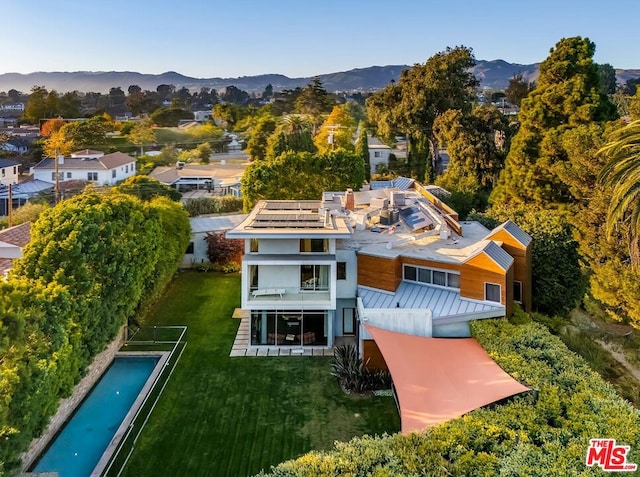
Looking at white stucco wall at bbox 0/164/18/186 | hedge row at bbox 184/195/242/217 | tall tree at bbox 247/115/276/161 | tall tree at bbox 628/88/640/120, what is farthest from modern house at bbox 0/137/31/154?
tall tree at bbox 628/88/640/120

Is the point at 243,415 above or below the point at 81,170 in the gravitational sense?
below

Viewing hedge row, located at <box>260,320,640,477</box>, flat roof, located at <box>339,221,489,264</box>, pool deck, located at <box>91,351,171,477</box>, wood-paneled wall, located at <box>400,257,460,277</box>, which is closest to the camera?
hedge row, located at <box>260,320,640,477</box>

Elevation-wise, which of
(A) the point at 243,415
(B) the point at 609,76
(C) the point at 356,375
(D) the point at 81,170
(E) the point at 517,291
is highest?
(B) the point at 609,76

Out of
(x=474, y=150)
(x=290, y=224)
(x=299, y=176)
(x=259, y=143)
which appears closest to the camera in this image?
(x=290, y=224)

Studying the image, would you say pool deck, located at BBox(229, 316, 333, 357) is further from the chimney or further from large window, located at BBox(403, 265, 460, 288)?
the chimney

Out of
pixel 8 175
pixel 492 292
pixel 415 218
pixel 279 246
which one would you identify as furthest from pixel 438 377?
pixel 8 175

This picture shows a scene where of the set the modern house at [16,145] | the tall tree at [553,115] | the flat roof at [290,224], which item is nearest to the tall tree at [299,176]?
the flat roof at [290,224]

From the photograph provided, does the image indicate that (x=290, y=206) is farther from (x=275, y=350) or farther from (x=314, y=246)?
A: (x=275, y=350)
